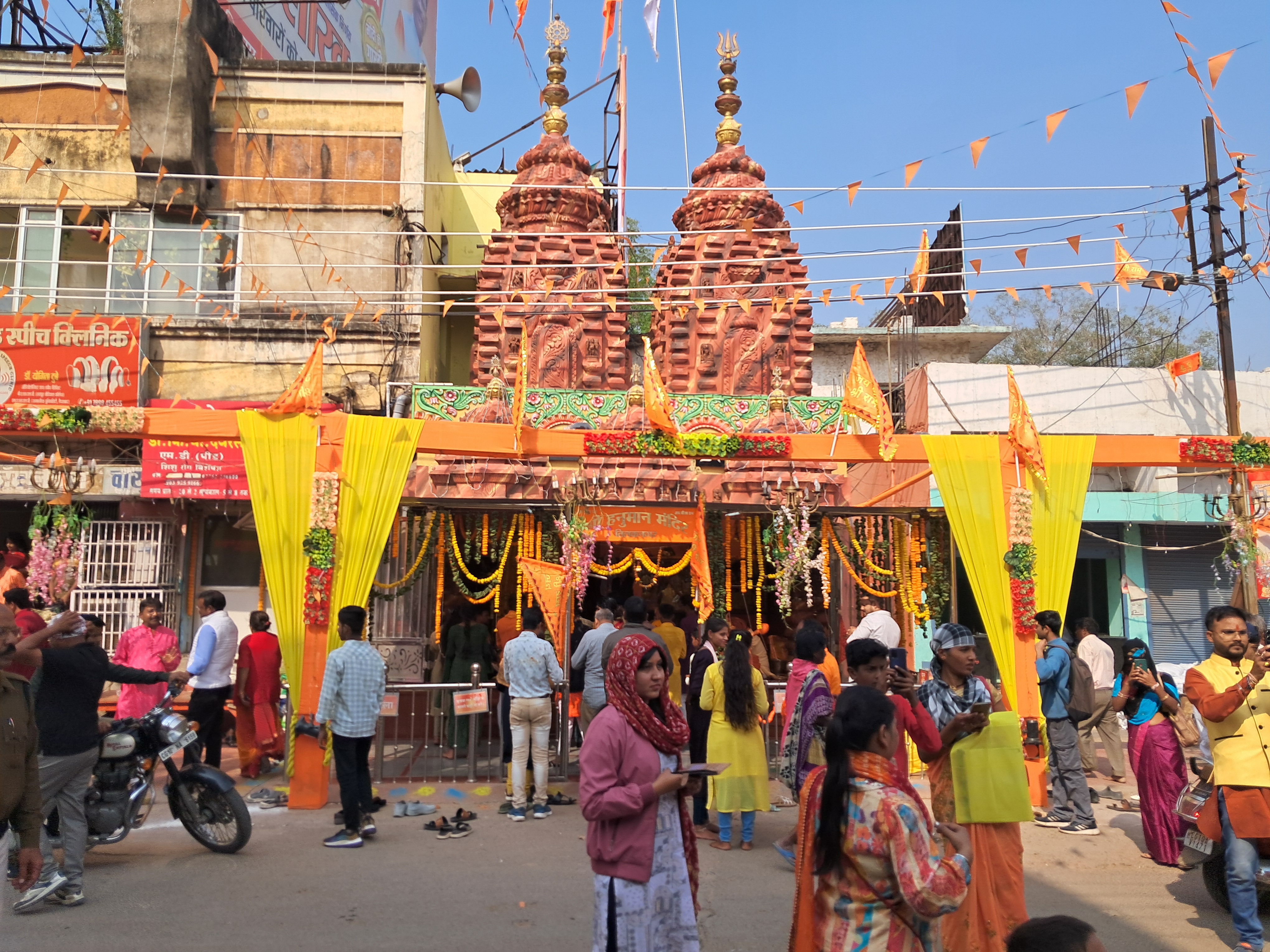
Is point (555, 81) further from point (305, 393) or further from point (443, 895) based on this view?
point (443, 895)

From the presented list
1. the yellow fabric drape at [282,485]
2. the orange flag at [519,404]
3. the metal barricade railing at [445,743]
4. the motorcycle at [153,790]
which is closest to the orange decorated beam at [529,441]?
the orange flag at [519,404]

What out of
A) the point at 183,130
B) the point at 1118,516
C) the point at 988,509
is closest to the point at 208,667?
the point at 988,509

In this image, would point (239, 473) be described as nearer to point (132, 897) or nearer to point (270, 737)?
point (270, 737)

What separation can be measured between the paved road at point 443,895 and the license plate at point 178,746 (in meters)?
0.68

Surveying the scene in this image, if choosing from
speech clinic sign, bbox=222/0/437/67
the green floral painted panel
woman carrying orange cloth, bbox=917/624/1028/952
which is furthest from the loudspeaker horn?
woman carrying orange cloth, bbox=917/624/1028/952

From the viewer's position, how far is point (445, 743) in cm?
1093

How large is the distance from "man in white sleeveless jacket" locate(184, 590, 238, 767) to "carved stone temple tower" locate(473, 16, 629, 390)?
7.29 meters

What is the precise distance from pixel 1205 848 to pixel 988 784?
6.77ft

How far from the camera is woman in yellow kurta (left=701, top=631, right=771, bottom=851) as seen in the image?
6.75 meters

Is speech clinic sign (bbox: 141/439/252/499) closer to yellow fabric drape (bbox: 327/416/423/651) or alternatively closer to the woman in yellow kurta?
yellow fabric drape (bbox: 327/416/423/651)

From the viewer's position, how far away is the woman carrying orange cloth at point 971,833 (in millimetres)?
4215

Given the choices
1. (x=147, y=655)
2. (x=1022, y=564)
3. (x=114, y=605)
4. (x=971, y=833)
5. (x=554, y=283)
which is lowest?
(x=971, y=833)

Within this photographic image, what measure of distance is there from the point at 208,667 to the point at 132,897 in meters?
2.94

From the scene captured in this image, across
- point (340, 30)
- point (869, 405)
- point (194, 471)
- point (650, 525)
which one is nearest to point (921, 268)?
point (869, 405)
